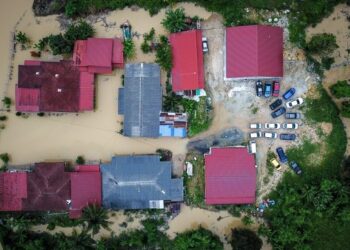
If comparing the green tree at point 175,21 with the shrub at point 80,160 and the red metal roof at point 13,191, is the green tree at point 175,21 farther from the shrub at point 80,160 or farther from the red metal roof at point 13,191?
the red metal roof at point 13,191

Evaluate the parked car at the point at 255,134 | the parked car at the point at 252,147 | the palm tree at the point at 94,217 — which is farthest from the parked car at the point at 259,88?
the palm tree at the point at 94,217

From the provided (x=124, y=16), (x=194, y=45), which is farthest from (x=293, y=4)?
(x=124, y=16)

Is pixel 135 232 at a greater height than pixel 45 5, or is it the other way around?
pixel 45 5

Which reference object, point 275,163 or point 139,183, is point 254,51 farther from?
point 139,183

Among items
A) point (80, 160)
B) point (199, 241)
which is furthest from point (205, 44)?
point (199, 241)

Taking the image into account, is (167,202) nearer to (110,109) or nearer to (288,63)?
(110,109)

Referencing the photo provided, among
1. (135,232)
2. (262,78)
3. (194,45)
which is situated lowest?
(135,232)

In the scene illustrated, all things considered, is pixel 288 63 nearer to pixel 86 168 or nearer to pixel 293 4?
pixel 293 4
